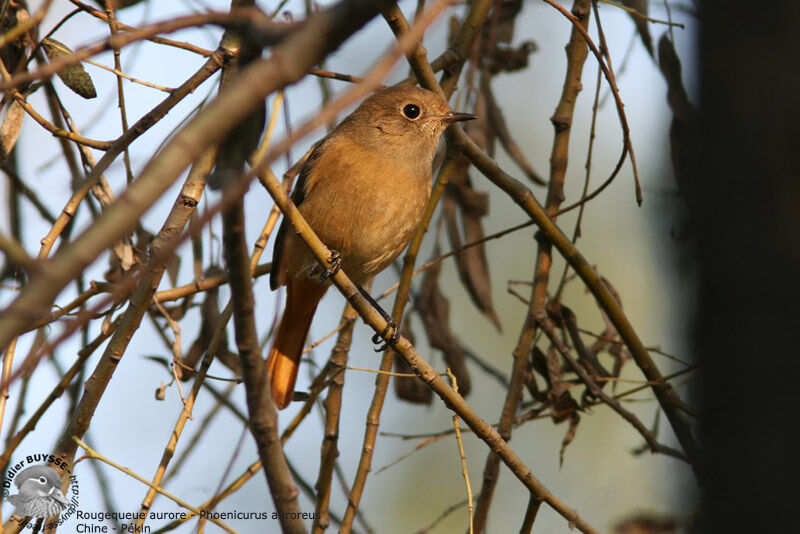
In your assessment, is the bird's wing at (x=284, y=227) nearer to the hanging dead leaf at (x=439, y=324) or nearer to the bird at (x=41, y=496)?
the hanging dead leaf at (x=439, y=324)

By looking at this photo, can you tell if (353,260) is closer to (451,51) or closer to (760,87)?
(451,51)

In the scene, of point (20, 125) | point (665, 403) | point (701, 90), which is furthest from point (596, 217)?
point (701, 90)

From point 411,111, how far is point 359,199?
0.72m

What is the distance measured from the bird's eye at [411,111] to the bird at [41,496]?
2.52m

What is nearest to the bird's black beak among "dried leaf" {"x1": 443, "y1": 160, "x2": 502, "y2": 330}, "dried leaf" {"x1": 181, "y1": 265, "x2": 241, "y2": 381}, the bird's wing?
"dried leaf" {"x1": 443, "y1": 160, "x2": 502, "y2": 330}

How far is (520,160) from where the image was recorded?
4.52 m

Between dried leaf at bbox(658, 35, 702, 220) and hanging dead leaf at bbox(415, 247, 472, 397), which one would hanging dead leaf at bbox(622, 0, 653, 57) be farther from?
hanging dead leaf at bbox(415, 247, 472, 397)

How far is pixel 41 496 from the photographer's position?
2.74 m

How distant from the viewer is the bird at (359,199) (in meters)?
3.95

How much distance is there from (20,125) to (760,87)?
9.44 feet

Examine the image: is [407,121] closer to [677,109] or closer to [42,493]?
[677,109]

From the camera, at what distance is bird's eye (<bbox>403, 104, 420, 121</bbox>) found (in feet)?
14.4

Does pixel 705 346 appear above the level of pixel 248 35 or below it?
below

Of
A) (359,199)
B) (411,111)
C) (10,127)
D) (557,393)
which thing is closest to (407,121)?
(411,111)
